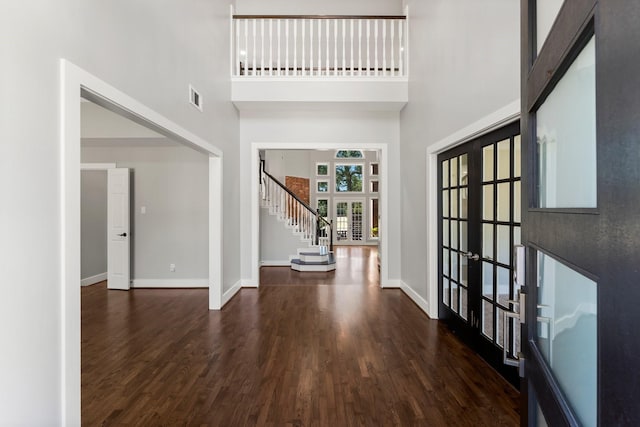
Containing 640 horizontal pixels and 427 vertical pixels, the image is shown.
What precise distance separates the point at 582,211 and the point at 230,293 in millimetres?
4847

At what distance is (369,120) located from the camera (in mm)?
5645

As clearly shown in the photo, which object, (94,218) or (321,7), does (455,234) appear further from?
(94,218)

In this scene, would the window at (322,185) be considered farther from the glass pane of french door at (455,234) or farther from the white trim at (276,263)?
the glass pane of french door at (455,234)

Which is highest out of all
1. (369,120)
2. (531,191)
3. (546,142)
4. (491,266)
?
(369,120)

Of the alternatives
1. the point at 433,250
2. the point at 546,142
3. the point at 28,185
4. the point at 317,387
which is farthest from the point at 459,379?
the point at 28,185

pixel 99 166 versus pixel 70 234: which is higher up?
pixel 99 166

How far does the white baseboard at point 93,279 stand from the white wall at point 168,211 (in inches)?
39.9

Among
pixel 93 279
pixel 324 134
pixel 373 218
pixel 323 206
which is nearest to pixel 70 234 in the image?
pixel 324 134

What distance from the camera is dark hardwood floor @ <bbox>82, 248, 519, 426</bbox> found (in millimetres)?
2232

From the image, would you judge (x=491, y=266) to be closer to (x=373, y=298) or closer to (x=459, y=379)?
(x=459, y=379)

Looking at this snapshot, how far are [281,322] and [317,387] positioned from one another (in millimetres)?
1498

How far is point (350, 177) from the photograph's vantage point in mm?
13789

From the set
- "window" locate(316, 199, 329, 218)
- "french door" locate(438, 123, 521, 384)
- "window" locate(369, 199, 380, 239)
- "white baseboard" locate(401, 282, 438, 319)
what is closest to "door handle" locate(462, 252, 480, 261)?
"french door" locate(438, 123, 521, 384)

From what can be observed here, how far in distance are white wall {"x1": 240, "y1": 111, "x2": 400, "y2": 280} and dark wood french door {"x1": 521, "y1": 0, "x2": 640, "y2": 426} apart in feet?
15.0
